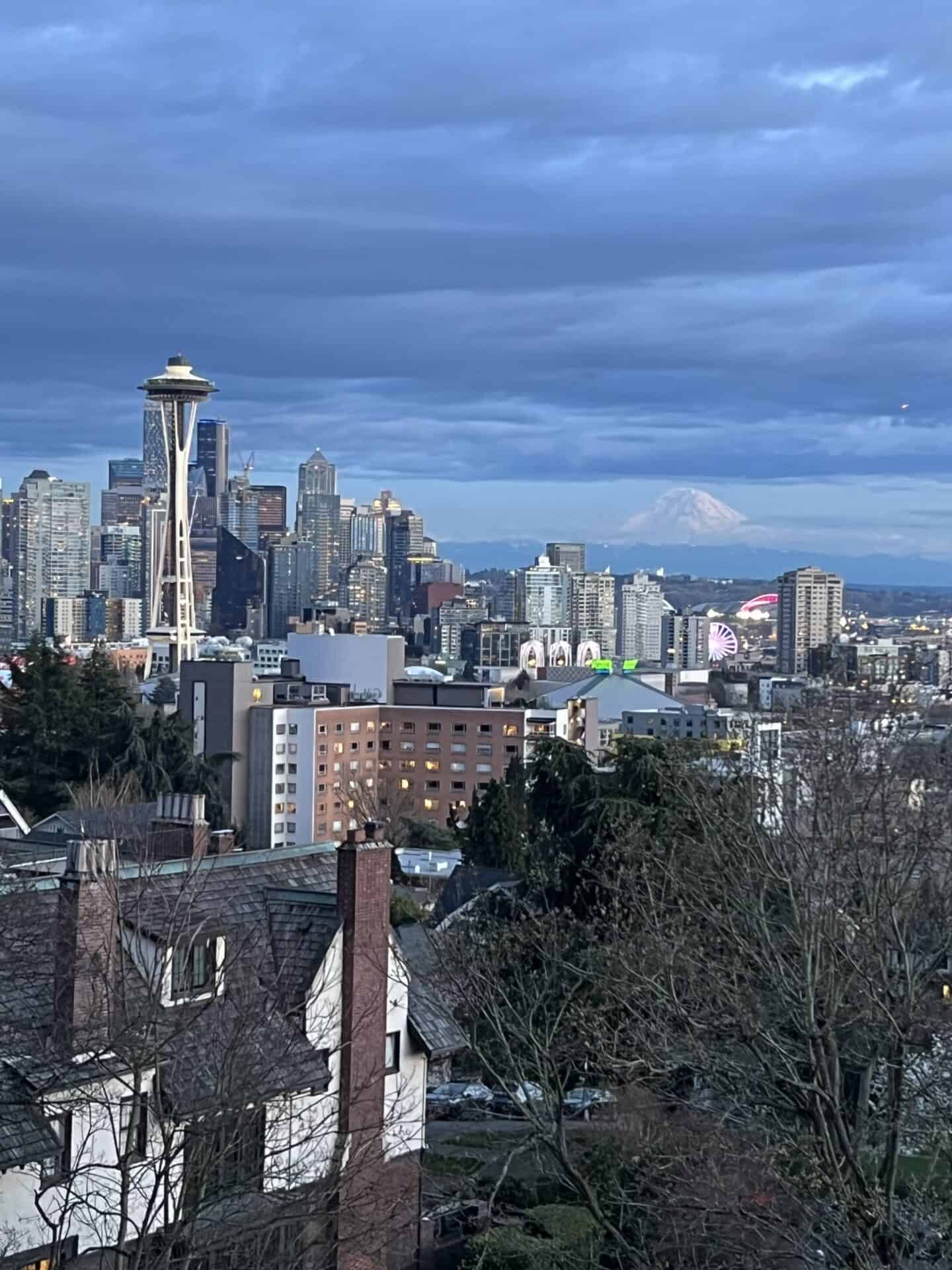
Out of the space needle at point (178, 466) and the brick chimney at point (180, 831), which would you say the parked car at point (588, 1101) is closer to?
the brick chimney at point (180, 831)

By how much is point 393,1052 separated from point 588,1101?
8.53 meters

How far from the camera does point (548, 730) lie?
102 metres

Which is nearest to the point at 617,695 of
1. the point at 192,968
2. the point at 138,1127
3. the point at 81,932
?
the point at 192,968

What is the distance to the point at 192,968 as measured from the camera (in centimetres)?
1656

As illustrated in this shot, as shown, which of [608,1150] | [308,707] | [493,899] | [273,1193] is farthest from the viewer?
[308,707]

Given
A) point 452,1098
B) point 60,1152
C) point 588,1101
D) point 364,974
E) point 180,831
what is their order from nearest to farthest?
point 60,1152 < point 364,974 < point 180,831 < point 588,1101 < point 452,1098

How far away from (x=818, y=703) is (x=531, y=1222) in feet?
27.9

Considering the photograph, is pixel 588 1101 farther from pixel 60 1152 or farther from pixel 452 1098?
pixel 60 1152

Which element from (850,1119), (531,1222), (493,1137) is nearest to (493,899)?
(493,1137)

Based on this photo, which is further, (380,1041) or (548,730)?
(548,730)

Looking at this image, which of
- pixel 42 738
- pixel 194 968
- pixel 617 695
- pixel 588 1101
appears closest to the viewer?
pixel 194 968

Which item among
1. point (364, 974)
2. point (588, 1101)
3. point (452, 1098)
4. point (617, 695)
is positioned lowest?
point (452, 1098)

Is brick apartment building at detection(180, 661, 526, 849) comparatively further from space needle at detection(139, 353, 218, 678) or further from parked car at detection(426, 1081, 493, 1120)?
space needle at detection(139, 353, 218, 678)

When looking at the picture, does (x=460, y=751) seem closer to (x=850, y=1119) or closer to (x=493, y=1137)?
(x=493, y=1137)
